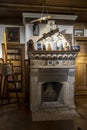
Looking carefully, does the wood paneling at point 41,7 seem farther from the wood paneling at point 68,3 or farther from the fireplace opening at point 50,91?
the fireplace opening at point 50,91

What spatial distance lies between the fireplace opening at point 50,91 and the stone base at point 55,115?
608 mm

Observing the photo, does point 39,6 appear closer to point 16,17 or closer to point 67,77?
point 16,17

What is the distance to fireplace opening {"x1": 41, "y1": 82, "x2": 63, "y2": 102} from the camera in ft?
16.6

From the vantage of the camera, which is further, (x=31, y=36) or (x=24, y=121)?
(x=31, y=36)

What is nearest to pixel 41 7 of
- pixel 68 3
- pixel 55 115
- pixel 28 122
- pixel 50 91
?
pixel 68 3

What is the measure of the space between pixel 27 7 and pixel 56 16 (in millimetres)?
948

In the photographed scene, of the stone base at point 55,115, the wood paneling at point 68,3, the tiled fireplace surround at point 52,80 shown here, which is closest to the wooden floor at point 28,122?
the stone base at point 55,115

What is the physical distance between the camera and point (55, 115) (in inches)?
165

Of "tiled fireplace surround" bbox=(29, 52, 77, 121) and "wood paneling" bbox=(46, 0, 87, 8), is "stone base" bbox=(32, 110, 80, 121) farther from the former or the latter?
"wood paneling" bbox=(46, 0, 87, 8)

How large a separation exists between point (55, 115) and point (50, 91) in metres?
1.04

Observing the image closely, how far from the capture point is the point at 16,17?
18.6 feet

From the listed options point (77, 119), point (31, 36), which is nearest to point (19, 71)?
point (31, 36)

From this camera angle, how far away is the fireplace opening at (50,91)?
5066 mm

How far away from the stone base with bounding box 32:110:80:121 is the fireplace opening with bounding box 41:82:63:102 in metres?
0.61
